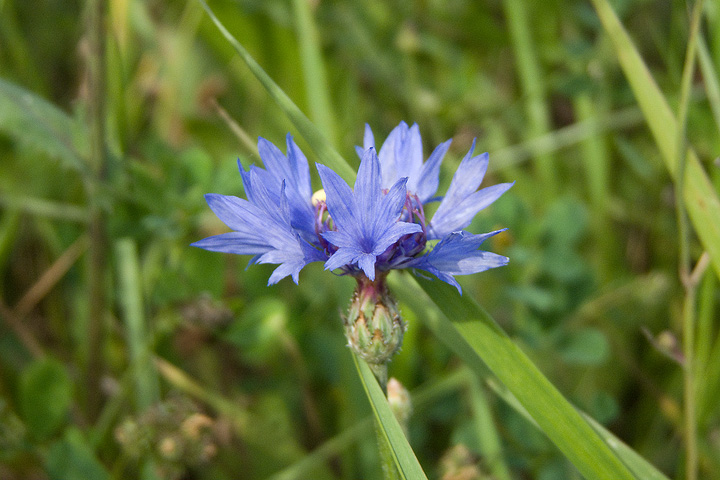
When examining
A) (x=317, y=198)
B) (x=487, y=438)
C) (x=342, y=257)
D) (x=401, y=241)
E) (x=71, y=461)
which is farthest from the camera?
(x=487, y=438)

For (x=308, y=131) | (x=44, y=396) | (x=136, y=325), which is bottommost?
(x=308, y=131)

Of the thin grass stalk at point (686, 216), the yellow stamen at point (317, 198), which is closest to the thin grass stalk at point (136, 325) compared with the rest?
the yellow stamen at point (317, 198)

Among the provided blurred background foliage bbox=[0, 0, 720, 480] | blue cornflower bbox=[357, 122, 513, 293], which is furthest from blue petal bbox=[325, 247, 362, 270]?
blurred background foliage bbox=[0, 0, 720, 480]

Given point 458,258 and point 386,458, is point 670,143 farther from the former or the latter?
point 386,458

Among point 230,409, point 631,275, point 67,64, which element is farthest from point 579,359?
point 67,64

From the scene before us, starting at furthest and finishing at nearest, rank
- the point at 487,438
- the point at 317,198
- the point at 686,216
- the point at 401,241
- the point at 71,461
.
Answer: the point at 487,438 < the point at 71,461 < the point at 686,216 < the point at 317,198 < the point at 401,241

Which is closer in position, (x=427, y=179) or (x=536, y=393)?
(x=536, y=393)

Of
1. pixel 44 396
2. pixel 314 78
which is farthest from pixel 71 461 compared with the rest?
pixel 314 78

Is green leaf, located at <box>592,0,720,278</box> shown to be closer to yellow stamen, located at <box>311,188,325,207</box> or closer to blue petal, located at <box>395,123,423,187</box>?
blue petal, located at <box>395,123,423,187</box>
